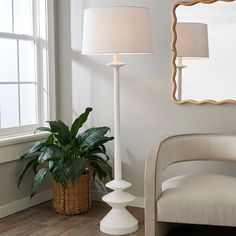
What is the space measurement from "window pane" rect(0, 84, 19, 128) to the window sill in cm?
12

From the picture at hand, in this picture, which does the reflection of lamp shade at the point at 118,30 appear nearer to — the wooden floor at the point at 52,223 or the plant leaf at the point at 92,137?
the plant leaf at the point at 92,137

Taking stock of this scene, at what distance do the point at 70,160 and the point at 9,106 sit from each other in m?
0.70

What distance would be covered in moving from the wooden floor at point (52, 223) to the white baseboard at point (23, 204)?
0.14 ft

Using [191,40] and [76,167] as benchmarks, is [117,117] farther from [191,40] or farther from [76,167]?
[191,40]

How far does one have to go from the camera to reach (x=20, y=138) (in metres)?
3.46

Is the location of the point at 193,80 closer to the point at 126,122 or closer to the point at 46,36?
the point at 126,122

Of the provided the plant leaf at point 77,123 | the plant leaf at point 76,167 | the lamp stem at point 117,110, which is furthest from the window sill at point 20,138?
the lamp stem at point 117,110

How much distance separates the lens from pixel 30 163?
11.3 ft

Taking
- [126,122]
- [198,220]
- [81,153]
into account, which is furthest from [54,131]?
[198,220]

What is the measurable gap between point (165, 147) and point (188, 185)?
10.7 inches

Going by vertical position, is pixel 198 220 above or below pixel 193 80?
below

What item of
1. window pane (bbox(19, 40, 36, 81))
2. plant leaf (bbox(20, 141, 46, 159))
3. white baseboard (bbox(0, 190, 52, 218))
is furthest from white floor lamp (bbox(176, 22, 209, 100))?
white baseboard (bbox(0, 190, 52, 218))

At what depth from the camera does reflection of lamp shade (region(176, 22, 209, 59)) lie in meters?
3.23

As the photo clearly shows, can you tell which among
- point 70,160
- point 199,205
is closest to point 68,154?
point 70,160
